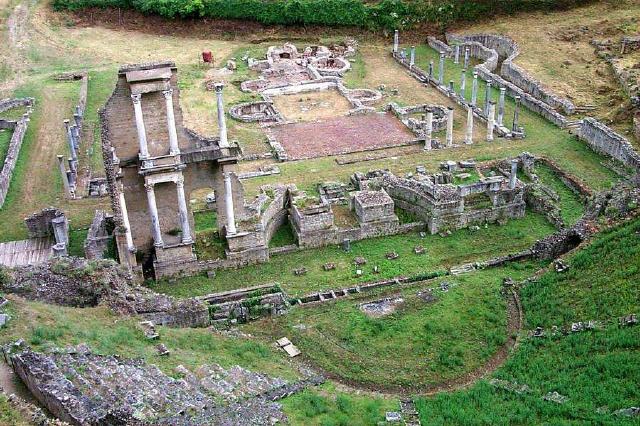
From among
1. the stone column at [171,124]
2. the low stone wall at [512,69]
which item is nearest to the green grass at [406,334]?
the stone column at [171,124]

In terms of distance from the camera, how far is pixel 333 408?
19.8 m

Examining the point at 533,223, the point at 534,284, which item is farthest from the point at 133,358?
the point at 533,223

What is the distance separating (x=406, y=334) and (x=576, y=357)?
18.8ft

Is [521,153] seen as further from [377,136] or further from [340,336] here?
[340,336]

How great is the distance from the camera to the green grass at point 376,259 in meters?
28.6

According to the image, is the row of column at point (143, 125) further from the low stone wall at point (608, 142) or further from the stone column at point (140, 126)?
the low stone wall at point (608, 142)

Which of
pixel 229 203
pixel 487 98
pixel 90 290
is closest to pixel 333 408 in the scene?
pixel 90 290

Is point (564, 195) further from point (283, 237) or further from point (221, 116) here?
point (221, 116)

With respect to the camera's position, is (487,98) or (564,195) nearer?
(564,195)

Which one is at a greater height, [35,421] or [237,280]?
[35,421]

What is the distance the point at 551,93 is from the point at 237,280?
28.1 metres

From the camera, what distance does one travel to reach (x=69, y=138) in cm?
3838

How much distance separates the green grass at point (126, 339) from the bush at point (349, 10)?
150ft

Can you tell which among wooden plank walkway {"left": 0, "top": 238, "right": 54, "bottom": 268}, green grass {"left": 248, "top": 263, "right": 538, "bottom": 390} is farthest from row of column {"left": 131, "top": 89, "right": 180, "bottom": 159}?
green grass {"left": 248, "top": 263, "right": 538, "bottom": 390}
